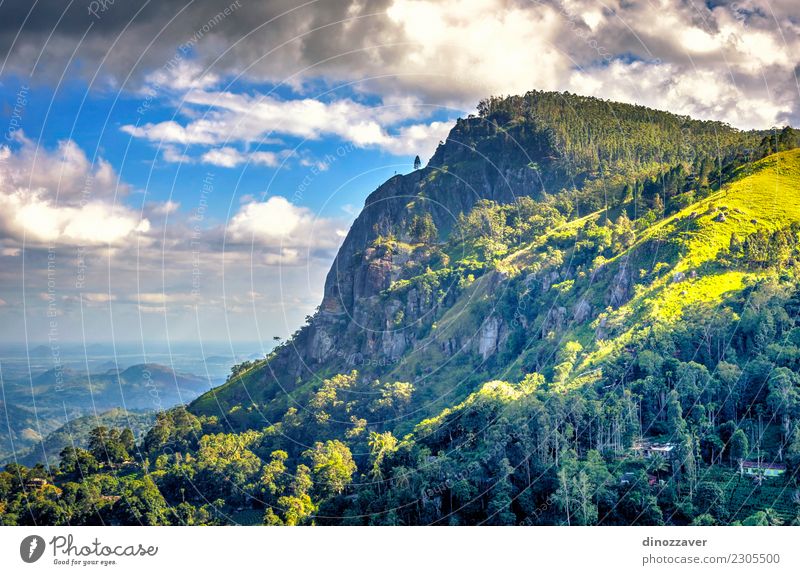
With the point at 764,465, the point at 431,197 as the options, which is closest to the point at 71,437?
the point at 431,197

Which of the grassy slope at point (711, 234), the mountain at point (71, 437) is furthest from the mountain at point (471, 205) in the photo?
the mountain at point (71, 437)

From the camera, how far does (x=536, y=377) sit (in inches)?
2911

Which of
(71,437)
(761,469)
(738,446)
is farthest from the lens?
(71,437)

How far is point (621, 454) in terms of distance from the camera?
51219 mm

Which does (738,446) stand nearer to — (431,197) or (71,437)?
(431,197)

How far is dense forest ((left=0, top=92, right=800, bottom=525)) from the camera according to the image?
49094 mm

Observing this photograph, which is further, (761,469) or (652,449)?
(652,449)

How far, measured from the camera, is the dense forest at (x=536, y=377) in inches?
1933

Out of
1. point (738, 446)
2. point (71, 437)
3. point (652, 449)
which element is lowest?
point (71, 437)

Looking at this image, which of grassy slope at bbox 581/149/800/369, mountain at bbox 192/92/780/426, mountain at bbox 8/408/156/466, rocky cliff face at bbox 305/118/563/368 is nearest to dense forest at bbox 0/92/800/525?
grassy slope at bbox 581/149/800/369

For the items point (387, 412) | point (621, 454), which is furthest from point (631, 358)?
point (387, 412)

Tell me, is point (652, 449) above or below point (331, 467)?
above

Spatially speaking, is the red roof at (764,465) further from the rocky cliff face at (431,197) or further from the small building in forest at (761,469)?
the rocky cliff face at (431,197)
